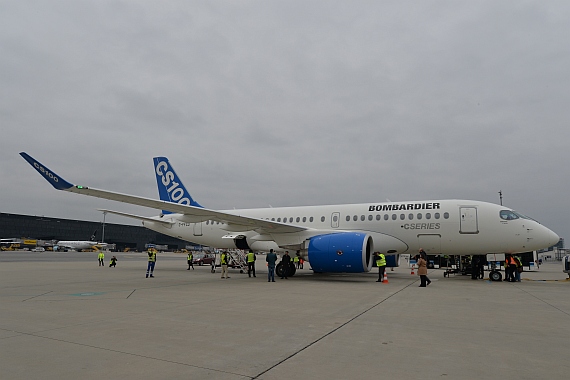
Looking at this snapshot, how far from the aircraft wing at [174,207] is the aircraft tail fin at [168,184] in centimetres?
654

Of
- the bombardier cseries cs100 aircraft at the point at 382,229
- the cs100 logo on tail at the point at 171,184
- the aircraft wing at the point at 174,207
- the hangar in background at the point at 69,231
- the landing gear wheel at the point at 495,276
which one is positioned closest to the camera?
the aircraft wing at the point at 174,207

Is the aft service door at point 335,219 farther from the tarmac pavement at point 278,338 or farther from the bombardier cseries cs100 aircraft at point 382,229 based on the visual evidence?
the tarmac pavement at point 278,338

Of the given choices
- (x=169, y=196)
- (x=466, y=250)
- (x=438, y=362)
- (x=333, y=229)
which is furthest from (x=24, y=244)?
(x=438, y=362)

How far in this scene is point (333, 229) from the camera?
61.8 feet

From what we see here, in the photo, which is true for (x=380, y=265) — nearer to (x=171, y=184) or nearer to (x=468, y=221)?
(x=468, y=221)

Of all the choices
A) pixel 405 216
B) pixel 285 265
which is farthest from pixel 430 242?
pixel 285 265

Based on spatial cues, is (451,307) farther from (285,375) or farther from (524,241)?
(524,241)

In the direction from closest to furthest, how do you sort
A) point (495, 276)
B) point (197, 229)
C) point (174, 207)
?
point (174, 207), point (495, 276), point (197, 229)

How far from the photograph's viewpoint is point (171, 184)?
78.6 ft

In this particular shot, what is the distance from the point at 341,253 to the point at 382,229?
313cm

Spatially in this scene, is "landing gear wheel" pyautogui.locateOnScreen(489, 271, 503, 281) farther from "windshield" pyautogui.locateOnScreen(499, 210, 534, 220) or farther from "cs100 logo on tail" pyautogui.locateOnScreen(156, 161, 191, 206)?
"cs100 logo on tail" pyautogui.locateOnScreen(156, 161, 191, 206)

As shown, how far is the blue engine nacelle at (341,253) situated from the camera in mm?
15492

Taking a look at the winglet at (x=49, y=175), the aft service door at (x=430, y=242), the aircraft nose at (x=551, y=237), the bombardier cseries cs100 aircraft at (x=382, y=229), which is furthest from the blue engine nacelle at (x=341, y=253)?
the winglet at (x=49, y=175)

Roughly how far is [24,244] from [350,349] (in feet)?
315
